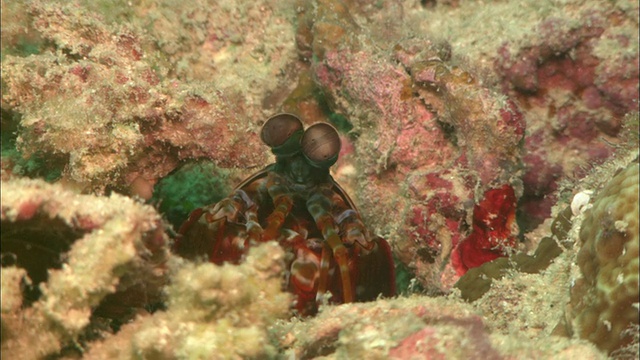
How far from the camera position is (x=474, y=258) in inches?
160

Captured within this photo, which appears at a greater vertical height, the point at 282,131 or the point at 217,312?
the point at 282,131

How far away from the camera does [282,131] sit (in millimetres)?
3219

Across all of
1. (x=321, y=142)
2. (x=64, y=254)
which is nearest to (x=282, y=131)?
(x=321, y=142)

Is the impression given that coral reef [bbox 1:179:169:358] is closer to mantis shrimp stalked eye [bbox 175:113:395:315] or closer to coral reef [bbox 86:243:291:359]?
coral reef [bbox 86:243:291:359]

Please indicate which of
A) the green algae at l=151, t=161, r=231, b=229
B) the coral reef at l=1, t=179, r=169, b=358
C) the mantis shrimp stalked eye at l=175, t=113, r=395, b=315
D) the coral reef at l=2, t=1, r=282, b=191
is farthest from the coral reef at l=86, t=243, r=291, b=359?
the green algae at l=151, t=161, r=231, b=229

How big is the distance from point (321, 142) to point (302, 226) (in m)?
0.62

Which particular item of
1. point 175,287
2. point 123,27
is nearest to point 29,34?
point 123,27

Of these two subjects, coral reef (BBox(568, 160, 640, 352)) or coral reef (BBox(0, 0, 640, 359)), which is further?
coral reef (BBox(568, 160, 640, 352))

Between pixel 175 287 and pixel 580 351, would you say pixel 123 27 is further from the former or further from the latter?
pixel 580 351

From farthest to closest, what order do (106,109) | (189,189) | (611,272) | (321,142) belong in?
(189,189) → (321,142) → (106,109) → (611,272)

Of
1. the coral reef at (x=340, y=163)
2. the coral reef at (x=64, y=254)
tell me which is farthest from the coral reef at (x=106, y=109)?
the coral reef at (x=64, y=254)

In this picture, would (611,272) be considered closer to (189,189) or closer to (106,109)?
(106,109)

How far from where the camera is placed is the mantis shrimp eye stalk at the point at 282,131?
3.21 metres

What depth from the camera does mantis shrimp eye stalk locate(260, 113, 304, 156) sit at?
126 inches
